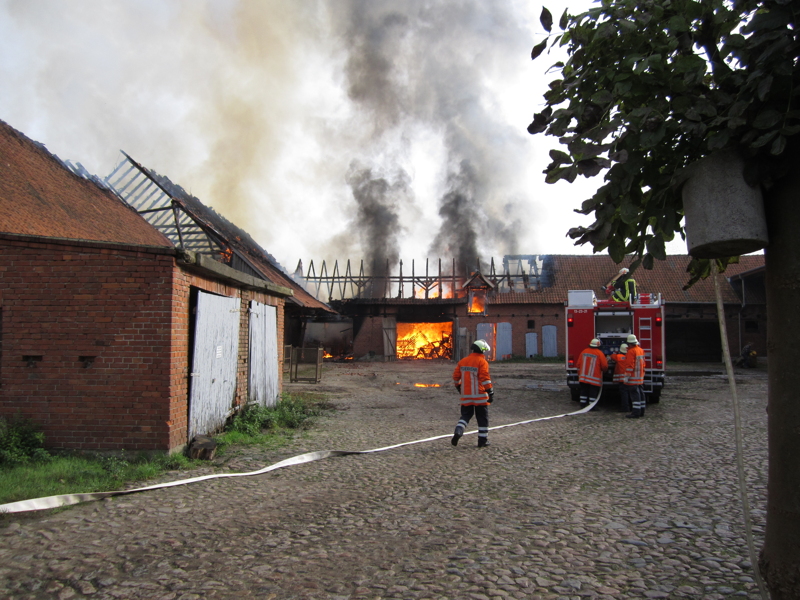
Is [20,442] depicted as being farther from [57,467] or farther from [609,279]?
[609,279]

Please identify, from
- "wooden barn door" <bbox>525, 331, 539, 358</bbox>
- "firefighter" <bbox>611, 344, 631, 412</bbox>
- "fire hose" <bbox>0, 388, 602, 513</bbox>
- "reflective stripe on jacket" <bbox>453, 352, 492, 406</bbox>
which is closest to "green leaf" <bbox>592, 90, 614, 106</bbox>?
"fire hose" <bbox>0, 388, 602, 513</bbox>

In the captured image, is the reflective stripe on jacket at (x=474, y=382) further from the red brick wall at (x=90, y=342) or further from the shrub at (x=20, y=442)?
the shrub at (x=20, y=442)

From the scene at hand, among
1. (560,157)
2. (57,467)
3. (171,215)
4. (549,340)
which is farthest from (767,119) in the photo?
(549,340)

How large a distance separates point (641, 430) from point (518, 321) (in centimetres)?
2426

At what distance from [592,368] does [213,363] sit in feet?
26.6

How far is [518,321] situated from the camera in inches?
1300

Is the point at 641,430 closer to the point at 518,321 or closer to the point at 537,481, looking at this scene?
the point at 537,481

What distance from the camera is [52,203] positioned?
38.5ft

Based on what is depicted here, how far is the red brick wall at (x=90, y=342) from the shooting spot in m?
6.35

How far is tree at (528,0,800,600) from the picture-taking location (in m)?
2.15

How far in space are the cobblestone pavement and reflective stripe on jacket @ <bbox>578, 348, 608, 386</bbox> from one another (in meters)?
3.67

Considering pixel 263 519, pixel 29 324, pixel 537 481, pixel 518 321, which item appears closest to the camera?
pixel 263 519

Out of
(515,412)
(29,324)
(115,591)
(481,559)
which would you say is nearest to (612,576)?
(481,559)

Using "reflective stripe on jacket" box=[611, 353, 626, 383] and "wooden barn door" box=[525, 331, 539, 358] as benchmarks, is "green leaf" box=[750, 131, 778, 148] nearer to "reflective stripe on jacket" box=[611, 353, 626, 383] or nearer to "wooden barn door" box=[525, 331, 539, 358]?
"reflective stripe on jacket" box=[611, 353, 626, 383]
